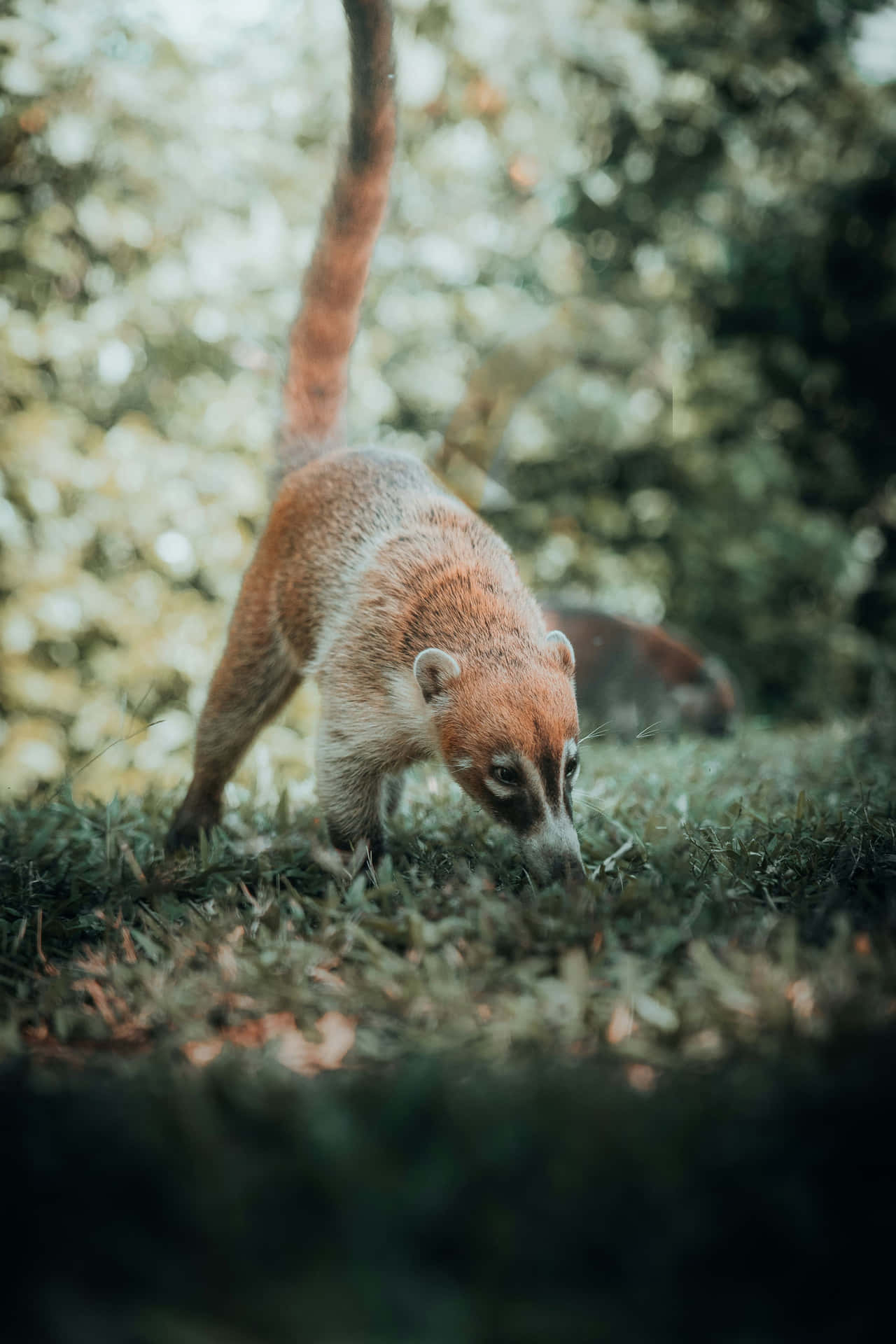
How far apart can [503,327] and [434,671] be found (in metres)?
6.41

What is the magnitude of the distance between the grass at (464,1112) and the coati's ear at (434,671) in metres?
0.59

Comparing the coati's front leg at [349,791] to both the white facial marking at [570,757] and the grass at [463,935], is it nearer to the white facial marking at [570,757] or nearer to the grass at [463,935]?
the grass at [463,935]

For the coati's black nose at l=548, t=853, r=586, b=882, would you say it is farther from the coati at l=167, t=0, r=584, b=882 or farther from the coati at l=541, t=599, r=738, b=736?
the coati at l=541, t=599, r=738, b=736

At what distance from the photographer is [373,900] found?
7.98ft

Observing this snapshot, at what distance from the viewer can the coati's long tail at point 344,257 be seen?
10.9 ft

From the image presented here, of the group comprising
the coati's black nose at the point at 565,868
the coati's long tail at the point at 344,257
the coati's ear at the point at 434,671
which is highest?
the coati's long tail at the point at 344,257

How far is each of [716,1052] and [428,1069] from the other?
0.46 metres

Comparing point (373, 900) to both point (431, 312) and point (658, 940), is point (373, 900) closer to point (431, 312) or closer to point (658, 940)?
point (658, 940)

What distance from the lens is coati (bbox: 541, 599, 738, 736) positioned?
6621mm

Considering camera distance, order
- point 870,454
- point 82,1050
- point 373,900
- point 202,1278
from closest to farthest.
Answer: point 202,1278 → point 82,1050 → point 373,900 → point 870,454

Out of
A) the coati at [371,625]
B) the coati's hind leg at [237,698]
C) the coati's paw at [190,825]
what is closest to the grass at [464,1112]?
the coati at [371,625]

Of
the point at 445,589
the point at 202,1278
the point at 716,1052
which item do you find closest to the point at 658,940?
the point at 716,1052

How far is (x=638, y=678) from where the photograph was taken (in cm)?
683

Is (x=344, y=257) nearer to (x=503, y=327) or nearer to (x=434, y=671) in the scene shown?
(x=434, y=671)
